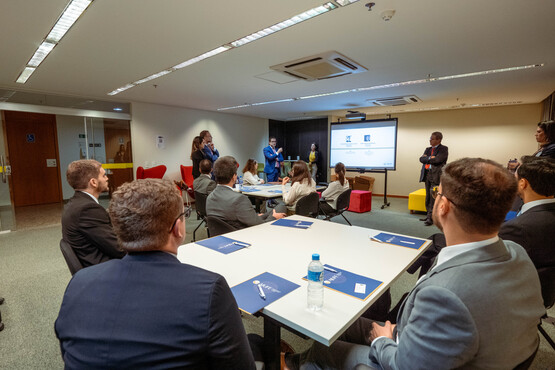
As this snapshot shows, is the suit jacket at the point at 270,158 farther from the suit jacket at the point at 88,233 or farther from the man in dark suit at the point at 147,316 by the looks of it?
the man in dark suit at the point at 147,316

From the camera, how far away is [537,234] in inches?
62.2

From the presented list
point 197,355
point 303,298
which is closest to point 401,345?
point 303,298

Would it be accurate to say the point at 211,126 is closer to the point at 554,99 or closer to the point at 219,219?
the point at 219,219

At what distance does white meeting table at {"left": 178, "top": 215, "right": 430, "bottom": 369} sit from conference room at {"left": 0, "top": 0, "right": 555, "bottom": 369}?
2.56 feet

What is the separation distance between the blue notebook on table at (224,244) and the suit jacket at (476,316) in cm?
Result: 117

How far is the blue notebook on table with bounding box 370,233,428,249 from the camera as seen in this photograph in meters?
1.89

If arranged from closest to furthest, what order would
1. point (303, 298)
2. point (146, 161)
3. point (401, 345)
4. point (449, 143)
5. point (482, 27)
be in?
point (401, 345), point (303, 298), point (482, 27), point (146, 161), point (449, 143)

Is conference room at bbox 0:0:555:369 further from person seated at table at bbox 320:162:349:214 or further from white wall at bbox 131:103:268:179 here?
person seated at table at bbox 320:162:349:214

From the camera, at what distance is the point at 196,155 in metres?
5.31

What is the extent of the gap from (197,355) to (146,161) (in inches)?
273

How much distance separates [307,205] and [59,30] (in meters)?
3.25

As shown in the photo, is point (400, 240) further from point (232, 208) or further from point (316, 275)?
point (232, 208)

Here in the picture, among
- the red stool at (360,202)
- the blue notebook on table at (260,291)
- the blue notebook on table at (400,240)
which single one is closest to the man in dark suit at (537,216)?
the blue notebook on table at (400,240)

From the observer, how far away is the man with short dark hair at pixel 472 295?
2.44 ft
